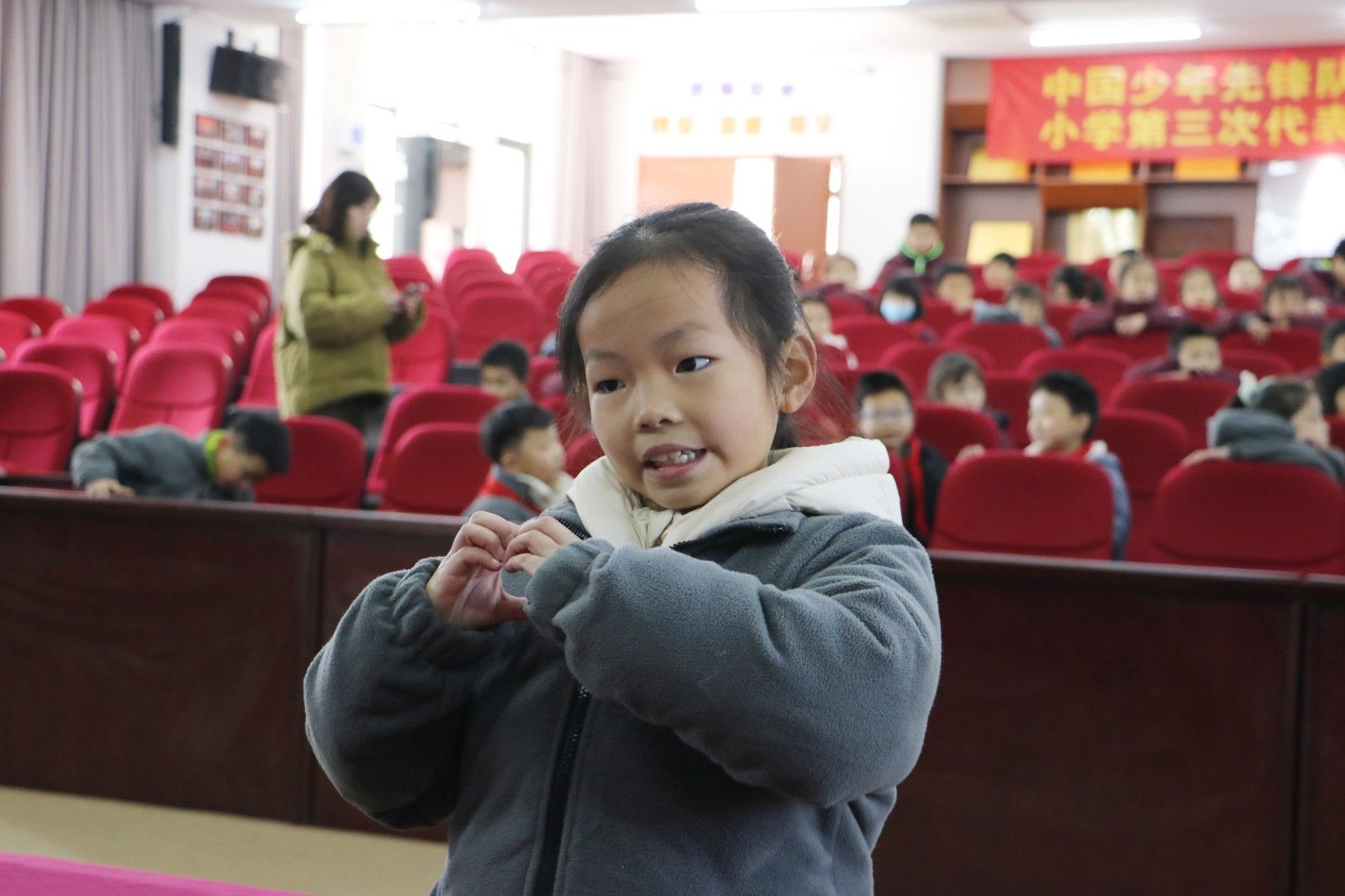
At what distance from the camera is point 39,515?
2955mm

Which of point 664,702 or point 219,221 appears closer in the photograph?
point 664,702

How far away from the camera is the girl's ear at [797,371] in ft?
3.13

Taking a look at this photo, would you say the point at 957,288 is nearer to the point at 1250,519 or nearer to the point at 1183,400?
the point at 1183,400

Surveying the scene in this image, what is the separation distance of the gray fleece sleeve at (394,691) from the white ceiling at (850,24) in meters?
9.61

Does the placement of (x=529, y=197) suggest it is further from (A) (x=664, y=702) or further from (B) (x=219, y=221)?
(A) (x=664, y=702)

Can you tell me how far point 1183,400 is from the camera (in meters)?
5.18

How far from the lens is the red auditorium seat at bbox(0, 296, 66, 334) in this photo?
798 cm

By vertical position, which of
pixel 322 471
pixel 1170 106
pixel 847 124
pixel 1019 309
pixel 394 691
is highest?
pixel 1170 106

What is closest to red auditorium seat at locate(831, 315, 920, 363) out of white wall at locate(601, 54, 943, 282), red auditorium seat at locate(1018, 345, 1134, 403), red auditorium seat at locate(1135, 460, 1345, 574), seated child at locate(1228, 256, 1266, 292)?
red auditorium seat at locate(1018, 345, 1134, 403)

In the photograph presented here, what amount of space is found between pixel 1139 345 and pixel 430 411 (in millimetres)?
3721

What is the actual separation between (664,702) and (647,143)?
46.5ft

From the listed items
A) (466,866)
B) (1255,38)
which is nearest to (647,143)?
(1255,38)

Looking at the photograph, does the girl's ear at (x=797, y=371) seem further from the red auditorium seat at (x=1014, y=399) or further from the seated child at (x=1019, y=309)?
the seated child at (x=1019, y=309)

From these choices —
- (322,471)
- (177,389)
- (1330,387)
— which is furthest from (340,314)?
(1330,387)
